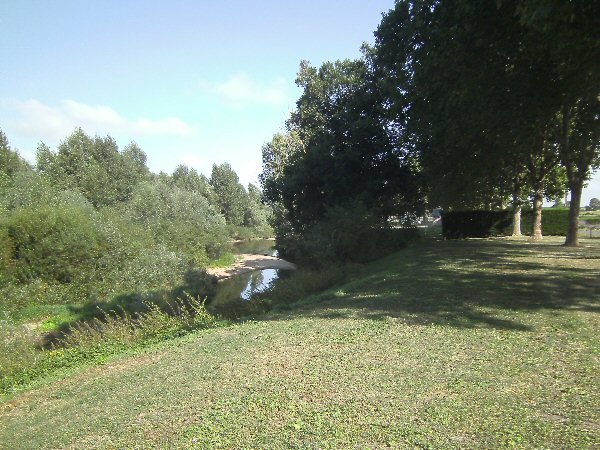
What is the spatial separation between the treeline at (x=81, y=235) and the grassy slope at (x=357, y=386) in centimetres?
1566

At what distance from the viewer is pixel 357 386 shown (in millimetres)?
4906

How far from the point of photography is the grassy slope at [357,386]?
12.7ft

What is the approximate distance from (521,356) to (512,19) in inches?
338

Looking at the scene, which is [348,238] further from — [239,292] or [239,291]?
[239,291]

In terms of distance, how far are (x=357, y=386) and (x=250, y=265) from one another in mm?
36194

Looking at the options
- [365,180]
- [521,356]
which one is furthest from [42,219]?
[521,356]

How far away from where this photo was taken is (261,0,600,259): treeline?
35.6 ft

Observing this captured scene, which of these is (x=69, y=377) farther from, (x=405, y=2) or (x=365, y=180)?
(x=365, y=180)

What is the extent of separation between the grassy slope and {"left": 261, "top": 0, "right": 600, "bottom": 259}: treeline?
597cm

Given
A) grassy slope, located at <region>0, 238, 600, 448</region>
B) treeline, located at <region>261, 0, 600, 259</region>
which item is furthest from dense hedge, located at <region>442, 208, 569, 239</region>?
grassy slope, located at <region>0, 238, 600, 448</region>

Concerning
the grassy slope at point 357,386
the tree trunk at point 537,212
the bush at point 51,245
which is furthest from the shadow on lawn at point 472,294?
the bush at point 51,245

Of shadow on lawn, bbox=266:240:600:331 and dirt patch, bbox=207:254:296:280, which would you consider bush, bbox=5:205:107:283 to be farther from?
shadow on lawn, bbox=266:240:600:331

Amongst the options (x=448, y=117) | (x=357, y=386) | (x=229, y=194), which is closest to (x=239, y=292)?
(x=448, y=117)

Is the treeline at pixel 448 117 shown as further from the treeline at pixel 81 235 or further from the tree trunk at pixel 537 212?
the treeline at pixel 81 235
